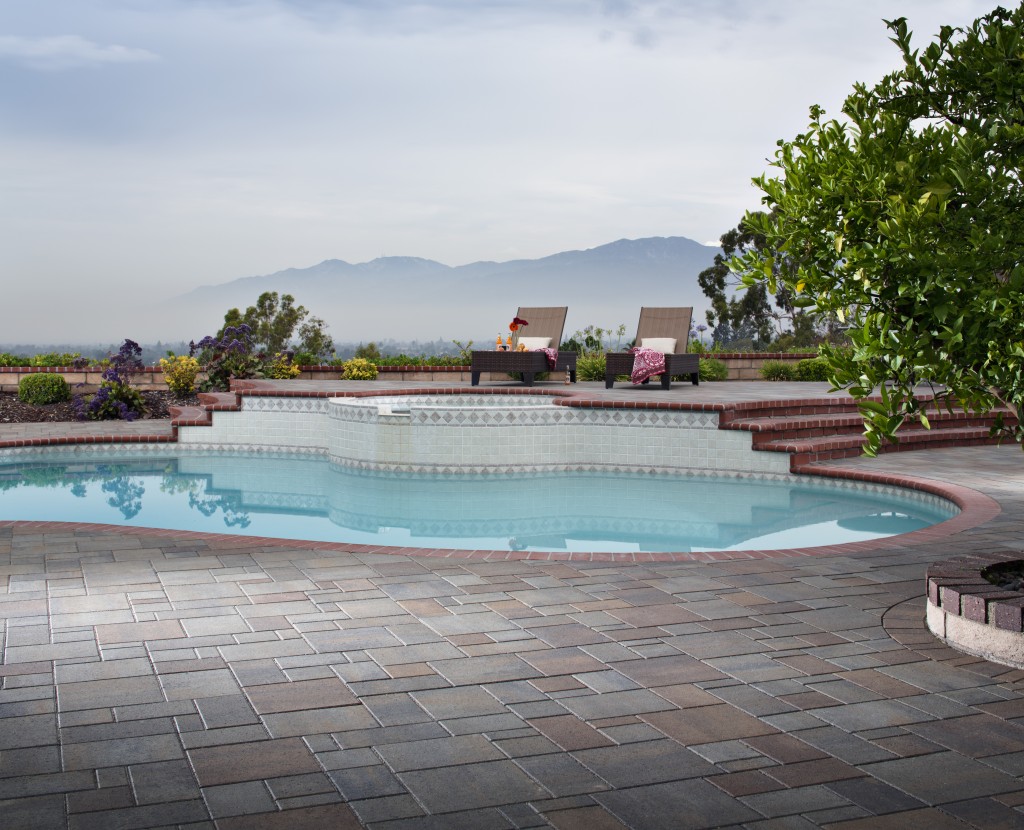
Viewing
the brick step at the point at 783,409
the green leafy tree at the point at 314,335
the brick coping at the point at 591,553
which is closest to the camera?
the brick coping at the point at 591,553

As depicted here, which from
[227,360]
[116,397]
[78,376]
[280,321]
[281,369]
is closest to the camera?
[116,397]

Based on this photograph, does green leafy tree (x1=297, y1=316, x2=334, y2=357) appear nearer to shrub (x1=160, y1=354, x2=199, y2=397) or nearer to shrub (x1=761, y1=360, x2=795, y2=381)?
shrub (x1=160, y1=354, x2=199, y2=397)

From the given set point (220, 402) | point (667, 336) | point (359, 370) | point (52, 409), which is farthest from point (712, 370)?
point (52, 409)

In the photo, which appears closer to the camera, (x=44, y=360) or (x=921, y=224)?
(x=921, y=224)

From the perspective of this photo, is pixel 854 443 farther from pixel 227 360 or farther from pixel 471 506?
pixel 227 360

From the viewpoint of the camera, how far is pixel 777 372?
16.9 meters

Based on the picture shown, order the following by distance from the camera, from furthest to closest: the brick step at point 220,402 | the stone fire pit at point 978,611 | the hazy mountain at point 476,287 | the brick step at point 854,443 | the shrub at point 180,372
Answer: the hazy mountain at point 476,287
the shrub at point 180,372
the brick step at point 220,402
the brick step at point 854,443
the stone fire pit at point 978,611

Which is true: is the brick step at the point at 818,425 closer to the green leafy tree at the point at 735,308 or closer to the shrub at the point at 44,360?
the shrub at the point at 44,360

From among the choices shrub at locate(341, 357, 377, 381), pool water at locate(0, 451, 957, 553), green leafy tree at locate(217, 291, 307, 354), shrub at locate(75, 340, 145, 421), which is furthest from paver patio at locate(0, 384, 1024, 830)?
green leafy tree at locate(217, 291, 307, 354)

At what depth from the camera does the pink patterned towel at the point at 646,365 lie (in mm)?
13844

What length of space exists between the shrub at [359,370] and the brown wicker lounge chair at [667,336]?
398 centimetres

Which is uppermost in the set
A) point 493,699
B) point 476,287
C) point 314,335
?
point 476,287

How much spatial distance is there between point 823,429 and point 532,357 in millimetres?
4568

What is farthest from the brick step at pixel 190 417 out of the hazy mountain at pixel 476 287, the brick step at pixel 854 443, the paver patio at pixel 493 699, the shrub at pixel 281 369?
the hazy mountain at pixel 476 287
